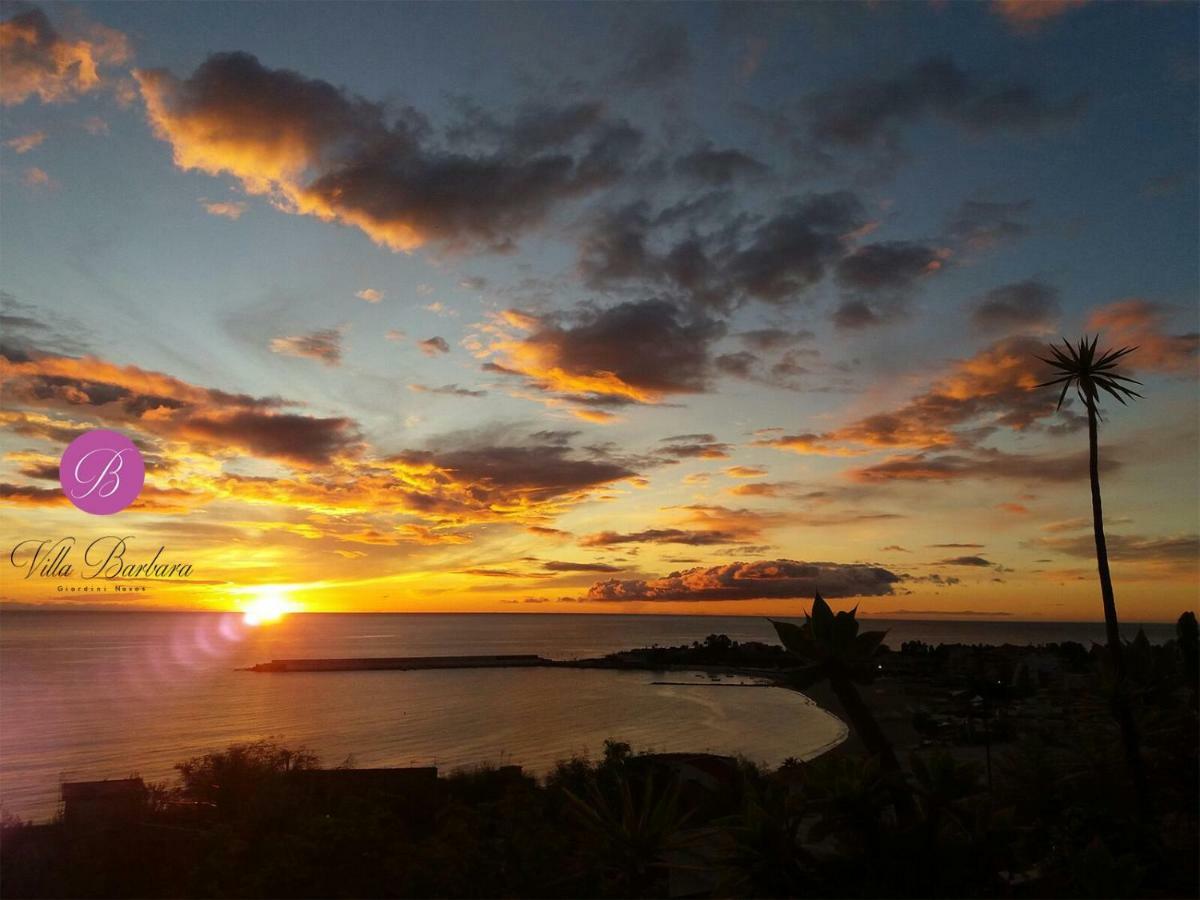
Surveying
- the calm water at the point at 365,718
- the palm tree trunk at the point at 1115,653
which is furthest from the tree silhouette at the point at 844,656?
the calm water at the point at 365,718

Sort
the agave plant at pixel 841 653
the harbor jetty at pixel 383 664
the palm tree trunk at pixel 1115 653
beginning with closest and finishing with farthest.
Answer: the agave plant at pixel 841 653
the palm tree trunk at pixel 1115 653
the harbor jetty at pixel 383 664

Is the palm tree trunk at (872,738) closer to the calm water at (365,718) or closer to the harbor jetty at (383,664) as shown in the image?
the calm water at (365,718)

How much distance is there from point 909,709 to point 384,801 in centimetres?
6401

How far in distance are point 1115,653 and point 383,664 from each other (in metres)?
151

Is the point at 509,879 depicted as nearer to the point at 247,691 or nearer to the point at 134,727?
the point at 134,727

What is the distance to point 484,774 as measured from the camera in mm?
39344

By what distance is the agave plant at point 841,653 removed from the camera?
40.0 ft

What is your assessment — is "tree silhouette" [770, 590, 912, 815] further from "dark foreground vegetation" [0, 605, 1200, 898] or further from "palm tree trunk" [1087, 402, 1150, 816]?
"palm tree trunk" [1087, 402, 1150, 816]

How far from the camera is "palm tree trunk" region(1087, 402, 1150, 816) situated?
1903 cm

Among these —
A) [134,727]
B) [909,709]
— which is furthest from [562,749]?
[134,727]

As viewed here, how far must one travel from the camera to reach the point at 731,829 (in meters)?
12.7

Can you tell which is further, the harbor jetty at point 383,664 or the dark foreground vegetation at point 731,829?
the harbor jetty at point 383,664

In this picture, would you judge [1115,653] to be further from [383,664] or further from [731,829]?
[383,664]

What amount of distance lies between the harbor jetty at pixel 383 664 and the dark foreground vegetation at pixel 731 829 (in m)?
125
